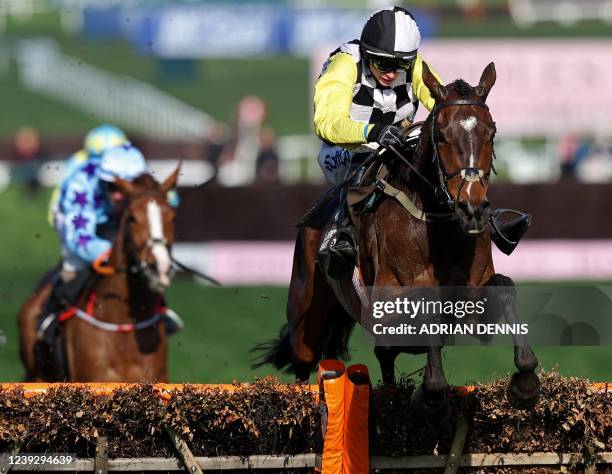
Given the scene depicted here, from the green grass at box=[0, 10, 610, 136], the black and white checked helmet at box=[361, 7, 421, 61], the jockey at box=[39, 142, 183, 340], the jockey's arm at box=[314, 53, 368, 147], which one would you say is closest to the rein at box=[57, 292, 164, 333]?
the jockey at box=[39, 142, 183, 340]

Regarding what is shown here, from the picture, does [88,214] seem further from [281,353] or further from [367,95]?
[367,95]

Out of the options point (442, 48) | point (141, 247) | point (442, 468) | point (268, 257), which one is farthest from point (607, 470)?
point (442, 48)

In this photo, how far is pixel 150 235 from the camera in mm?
7734

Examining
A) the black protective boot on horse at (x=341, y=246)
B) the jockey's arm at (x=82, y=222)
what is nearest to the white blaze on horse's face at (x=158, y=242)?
the jockey's arm at (x=82, y=222)

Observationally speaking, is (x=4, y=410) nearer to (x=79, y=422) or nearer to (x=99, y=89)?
(x=79, y=422)

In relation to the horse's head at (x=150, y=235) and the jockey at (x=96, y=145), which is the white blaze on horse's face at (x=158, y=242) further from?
the jockey at (x=96, y=145)

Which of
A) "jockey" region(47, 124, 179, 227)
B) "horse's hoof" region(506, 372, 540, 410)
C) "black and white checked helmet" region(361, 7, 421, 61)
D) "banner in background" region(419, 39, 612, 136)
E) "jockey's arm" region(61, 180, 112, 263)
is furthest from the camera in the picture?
"banner in background" region(419, 39, 612, 136)

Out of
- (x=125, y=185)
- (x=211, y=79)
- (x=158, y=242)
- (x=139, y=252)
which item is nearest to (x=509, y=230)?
(x=158, y=242)

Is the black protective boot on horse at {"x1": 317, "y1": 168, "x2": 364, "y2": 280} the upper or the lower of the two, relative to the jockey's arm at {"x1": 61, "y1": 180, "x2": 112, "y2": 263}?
upper

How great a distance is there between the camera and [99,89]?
32.0m

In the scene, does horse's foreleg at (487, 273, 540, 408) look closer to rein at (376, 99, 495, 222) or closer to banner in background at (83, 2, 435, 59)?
rein at (376, 99, 495, 222)

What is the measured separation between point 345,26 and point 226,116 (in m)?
3.75

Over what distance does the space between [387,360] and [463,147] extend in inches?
54.2

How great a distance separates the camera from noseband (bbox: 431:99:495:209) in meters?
5.09
